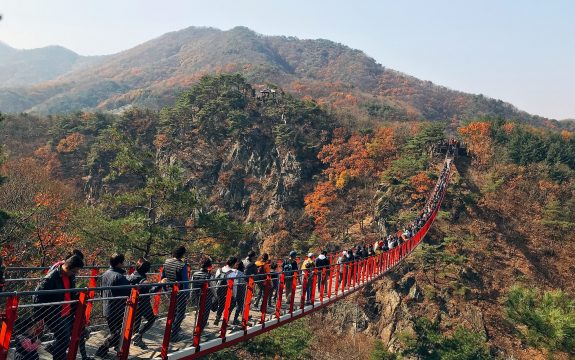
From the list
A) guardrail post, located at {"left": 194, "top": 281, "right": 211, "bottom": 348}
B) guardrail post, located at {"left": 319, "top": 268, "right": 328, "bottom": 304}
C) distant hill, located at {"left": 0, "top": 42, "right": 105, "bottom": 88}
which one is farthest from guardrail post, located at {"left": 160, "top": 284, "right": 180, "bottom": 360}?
distant hill, located at {"left": 0, "top": 42, "right": 105, "bottom": 88}

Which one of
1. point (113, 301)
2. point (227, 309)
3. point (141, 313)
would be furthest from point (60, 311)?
point (227, 309)

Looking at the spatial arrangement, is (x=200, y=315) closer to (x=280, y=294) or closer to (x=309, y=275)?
(x=280, y=294)

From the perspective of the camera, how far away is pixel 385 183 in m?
31.2

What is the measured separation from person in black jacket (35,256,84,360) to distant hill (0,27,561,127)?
45587 mm

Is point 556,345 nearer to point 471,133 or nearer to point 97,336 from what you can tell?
point 97,336

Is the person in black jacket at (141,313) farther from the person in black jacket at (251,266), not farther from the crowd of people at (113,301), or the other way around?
the person in black jacket at (251,266)

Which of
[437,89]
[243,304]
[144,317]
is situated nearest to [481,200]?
[243,304]

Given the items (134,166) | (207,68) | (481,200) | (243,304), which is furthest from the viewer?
(207,68)

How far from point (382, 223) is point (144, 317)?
86.8 ft

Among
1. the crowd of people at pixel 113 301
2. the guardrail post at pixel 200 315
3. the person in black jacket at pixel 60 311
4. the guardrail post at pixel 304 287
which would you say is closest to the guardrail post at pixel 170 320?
the crowd of people at pixel 113 301

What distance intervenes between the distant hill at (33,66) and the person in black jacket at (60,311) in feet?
614

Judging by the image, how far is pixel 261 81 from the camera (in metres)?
77.0

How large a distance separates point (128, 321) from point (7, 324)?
1.19m

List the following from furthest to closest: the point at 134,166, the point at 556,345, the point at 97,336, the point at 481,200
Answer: the point at 481,200
the point at 556,345
the point at 134,166
the point at 97,336
